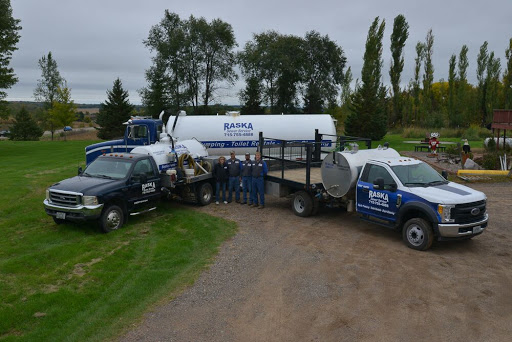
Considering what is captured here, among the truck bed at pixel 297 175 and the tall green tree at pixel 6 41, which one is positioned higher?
the tall green tree at pixel 6 41

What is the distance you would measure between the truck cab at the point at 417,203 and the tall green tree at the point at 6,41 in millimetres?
A: 28371

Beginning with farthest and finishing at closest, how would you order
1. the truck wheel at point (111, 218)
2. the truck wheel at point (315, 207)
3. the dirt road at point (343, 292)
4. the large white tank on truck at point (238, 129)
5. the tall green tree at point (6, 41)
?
the tall green tree at point (6, 41), the large white tank on truck at point (238, 129), the truck wheel at point (315, 207), the truck wheel at point (111, 218), the dirt road at point (343, 292)

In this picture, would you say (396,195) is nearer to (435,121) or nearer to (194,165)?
(194,165)

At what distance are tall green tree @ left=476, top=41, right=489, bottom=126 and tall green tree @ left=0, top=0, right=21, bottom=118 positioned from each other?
1961 inches

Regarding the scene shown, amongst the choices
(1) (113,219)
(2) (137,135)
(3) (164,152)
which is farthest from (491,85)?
(1) (113,219)

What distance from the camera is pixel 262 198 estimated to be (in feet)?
48.0

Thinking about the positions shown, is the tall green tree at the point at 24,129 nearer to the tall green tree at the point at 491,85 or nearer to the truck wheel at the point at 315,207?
the truck wheel at the point at 315,207

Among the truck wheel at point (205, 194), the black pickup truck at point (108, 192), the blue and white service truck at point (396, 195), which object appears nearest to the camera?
the blue and white service truck at point (396, 195)

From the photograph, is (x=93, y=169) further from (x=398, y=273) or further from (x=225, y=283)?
(x=398, y=273)

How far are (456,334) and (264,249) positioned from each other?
4.75 m

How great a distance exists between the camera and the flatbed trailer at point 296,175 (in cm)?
1286

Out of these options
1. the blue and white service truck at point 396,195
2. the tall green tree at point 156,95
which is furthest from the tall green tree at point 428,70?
the blue and white service truck at point 396,195

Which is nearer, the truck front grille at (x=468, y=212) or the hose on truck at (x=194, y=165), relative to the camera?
the truck front grille at (x=468, y=212)

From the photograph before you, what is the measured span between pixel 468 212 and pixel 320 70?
1671 inches
